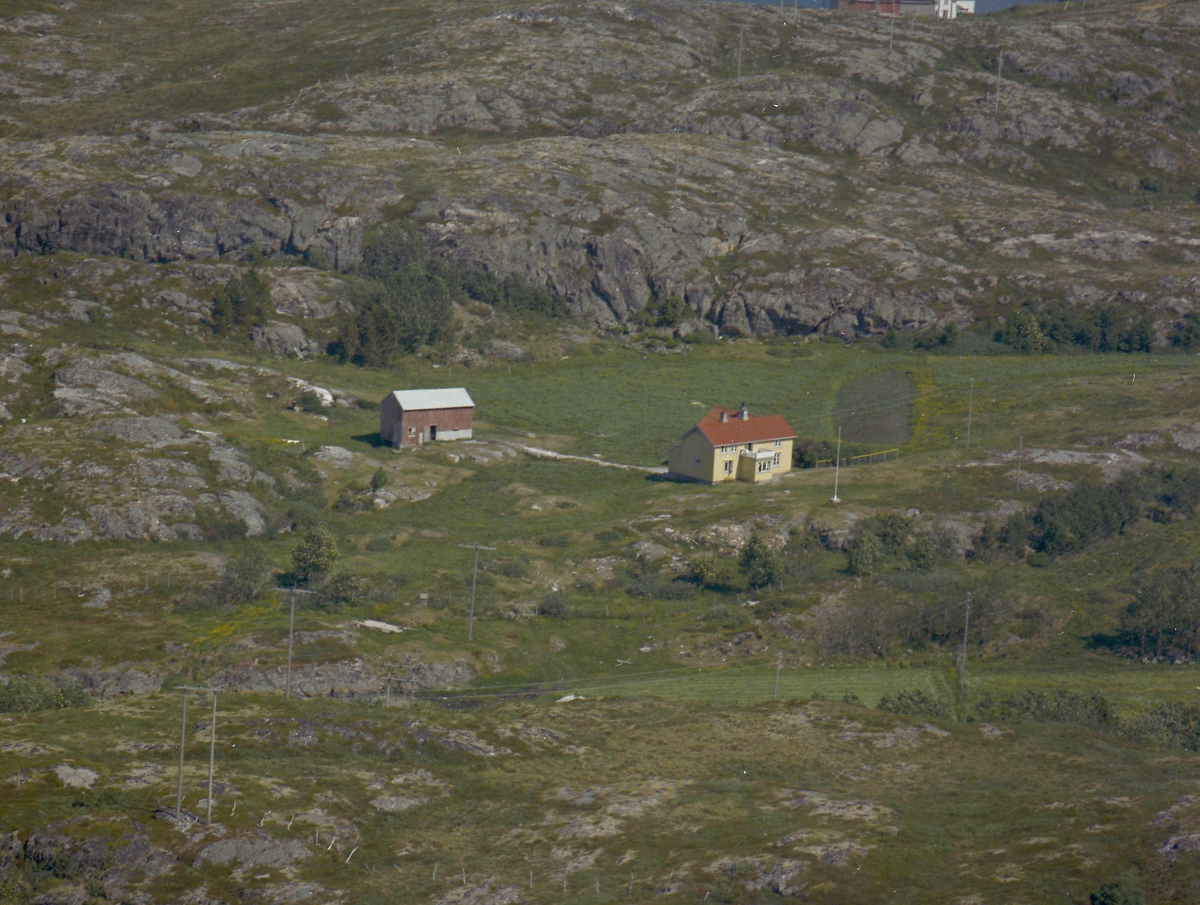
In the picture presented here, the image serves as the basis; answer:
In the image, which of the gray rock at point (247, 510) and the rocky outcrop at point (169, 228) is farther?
the rocky outcrop at point (169, 228)

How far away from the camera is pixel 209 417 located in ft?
391

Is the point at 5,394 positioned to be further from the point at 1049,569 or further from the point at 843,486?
the point at 1049,569

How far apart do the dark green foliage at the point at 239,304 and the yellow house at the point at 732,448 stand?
5313 cm

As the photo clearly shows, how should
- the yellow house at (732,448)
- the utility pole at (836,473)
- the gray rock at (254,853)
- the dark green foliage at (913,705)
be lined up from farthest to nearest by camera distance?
the yellow house at (732,448) < the utility pole at (836,473) < the dark green foliage at (913,705) < the gray rock at (254,853)

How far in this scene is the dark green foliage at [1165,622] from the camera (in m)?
84.2

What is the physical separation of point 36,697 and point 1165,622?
67382 millimetres

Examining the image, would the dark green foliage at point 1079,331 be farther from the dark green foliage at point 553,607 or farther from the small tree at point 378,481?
the dark green foliage at point 553,607

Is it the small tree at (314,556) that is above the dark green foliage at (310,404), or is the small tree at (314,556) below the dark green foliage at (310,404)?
below

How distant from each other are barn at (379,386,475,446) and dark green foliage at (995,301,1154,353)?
72020 millimetres

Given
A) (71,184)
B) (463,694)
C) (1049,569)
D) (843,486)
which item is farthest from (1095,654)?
(71,184)

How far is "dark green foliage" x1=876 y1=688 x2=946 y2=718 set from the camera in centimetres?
7312

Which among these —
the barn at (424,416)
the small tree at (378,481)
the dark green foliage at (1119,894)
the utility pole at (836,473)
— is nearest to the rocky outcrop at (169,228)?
the barn at (424,416)

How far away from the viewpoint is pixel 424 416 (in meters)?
121

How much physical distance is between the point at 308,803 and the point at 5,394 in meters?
70.4
